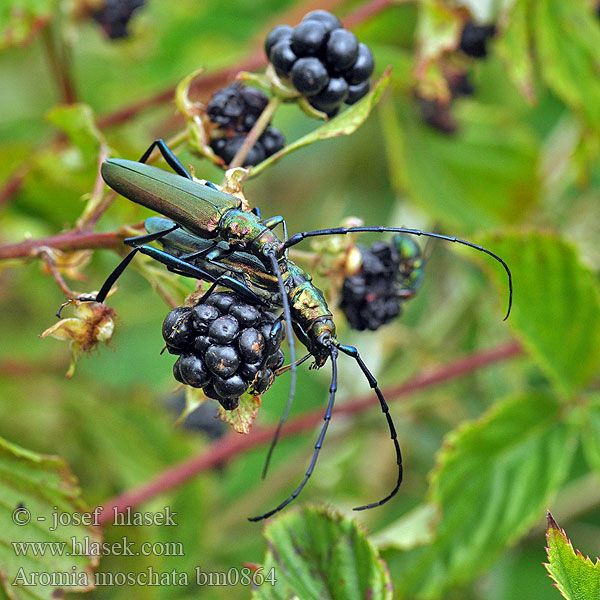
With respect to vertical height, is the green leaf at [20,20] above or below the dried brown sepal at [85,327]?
above

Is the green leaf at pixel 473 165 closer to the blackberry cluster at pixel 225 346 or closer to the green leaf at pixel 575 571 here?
the blackberry cluster at pixel 225 346

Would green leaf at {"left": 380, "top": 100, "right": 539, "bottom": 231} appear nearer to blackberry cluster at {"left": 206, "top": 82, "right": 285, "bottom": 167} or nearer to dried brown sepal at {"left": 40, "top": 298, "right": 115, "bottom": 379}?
blackberry cluster at {"left": 206, "top": 82, "right": 285, "bottom": 167}

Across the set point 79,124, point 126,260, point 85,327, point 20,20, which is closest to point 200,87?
point 20,20

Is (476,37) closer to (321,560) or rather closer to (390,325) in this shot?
(390,325)

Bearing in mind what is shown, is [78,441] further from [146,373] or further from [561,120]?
[561,120]

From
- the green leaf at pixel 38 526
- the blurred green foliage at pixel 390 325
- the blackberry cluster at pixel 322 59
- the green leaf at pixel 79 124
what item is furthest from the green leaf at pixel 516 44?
the green leaf at pixel 38 526

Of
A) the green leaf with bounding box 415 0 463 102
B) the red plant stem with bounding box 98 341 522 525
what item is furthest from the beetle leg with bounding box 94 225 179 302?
the green leaf with bounding box 415 0 463 102

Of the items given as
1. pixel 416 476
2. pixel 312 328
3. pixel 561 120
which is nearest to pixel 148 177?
pixel 312 328
